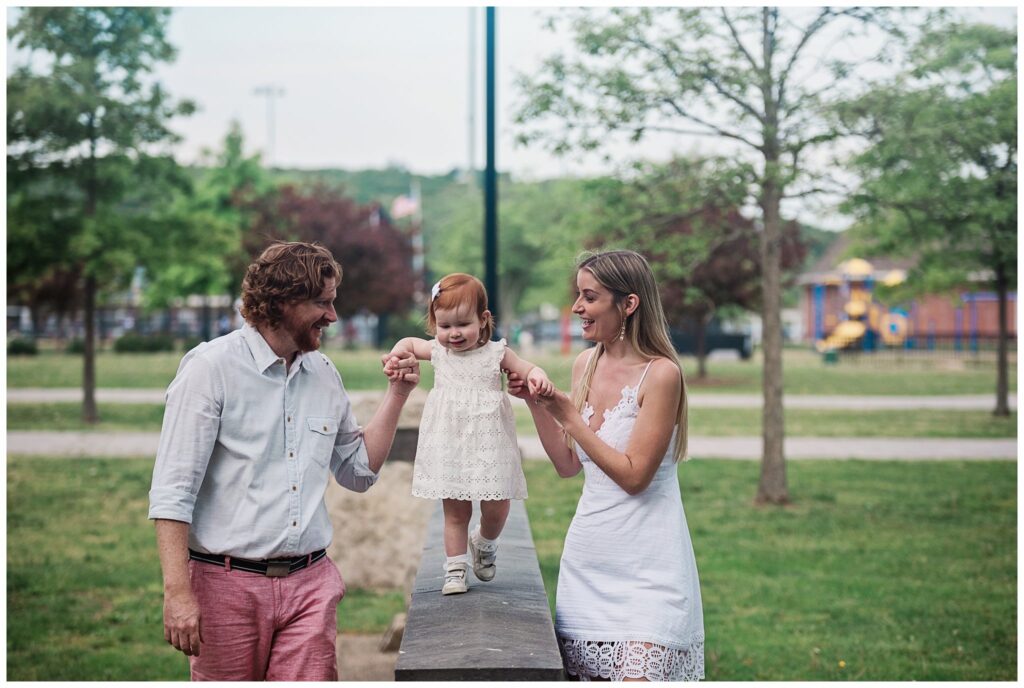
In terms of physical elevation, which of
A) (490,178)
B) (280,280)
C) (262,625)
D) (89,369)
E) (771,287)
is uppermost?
(490,178)

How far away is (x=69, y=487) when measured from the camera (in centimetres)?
1284

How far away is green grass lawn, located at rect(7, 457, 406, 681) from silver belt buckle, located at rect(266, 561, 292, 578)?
3.78 metres

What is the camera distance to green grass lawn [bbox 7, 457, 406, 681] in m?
6.83

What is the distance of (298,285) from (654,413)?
3.56 ft

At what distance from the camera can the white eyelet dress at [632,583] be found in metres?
3.32

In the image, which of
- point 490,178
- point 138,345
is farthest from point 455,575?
point 138,345

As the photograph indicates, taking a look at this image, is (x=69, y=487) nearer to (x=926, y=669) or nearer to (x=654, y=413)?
(x=926, y=669)

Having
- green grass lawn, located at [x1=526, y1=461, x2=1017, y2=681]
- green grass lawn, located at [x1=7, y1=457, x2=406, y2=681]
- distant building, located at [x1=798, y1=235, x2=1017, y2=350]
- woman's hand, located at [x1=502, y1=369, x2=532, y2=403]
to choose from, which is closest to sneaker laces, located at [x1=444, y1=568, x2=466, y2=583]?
woman's hand, located at [x1=502, y1=369, x2=532, y2=403]

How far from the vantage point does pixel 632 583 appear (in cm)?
336

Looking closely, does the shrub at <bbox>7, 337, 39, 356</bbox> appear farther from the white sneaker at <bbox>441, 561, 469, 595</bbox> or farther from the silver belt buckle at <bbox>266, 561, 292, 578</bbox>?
the silver belt buckle at <bbox>266, 561, 292, 578</bbox>

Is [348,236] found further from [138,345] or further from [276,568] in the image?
[276,568]

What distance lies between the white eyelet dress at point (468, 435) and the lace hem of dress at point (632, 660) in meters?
0.50

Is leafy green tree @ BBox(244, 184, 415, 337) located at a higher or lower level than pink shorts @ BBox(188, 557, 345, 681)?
higher

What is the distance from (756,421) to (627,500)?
57.3 ft
